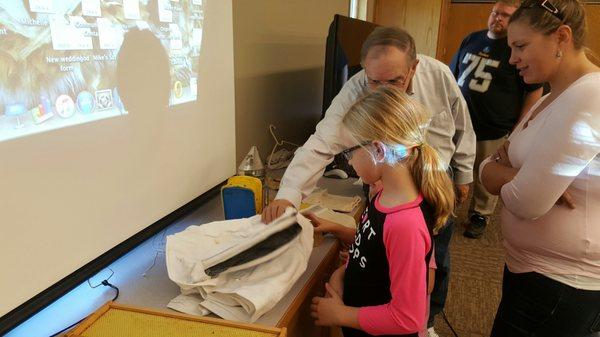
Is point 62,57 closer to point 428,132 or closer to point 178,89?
point 178,89

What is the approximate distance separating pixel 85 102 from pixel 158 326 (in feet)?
1.76

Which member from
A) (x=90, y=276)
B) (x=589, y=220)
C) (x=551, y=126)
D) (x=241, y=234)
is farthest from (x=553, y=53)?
(x=90, y=276)

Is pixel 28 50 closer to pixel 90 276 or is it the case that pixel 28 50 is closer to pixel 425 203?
pixel 90 276

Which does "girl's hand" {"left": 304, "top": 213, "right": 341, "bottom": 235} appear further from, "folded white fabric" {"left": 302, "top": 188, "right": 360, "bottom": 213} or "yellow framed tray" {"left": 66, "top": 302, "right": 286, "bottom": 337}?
"yellow framed tray" {"left": 66, "top": 302, "right": 286, "bottom": 337}

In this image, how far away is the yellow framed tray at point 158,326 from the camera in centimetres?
83

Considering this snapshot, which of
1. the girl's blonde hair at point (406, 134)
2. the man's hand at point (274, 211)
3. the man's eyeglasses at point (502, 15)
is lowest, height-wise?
the man's hand at point (274, 211)

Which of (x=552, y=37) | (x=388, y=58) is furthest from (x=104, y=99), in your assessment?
(x=552, y=37)

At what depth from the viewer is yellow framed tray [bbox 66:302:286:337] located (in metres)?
0.83

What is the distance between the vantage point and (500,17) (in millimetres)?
2400

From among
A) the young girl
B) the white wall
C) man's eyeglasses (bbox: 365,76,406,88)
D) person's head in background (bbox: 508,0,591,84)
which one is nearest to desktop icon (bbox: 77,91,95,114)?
the young girl

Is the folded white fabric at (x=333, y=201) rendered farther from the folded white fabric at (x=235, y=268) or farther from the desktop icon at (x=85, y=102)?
the desktop icon at (x=85, y=102)

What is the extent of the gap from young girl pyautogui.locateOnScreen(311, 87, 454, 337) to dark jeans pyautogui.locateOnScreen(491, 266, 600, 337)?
30cm

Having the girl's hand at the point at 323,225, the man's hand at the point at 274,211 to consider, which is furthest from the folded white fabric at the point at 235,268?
the girl's hand at the point at 323,225

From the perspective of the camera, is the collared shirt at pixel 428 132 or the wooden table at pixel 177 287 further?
the collared shirt at pixel 428 132
